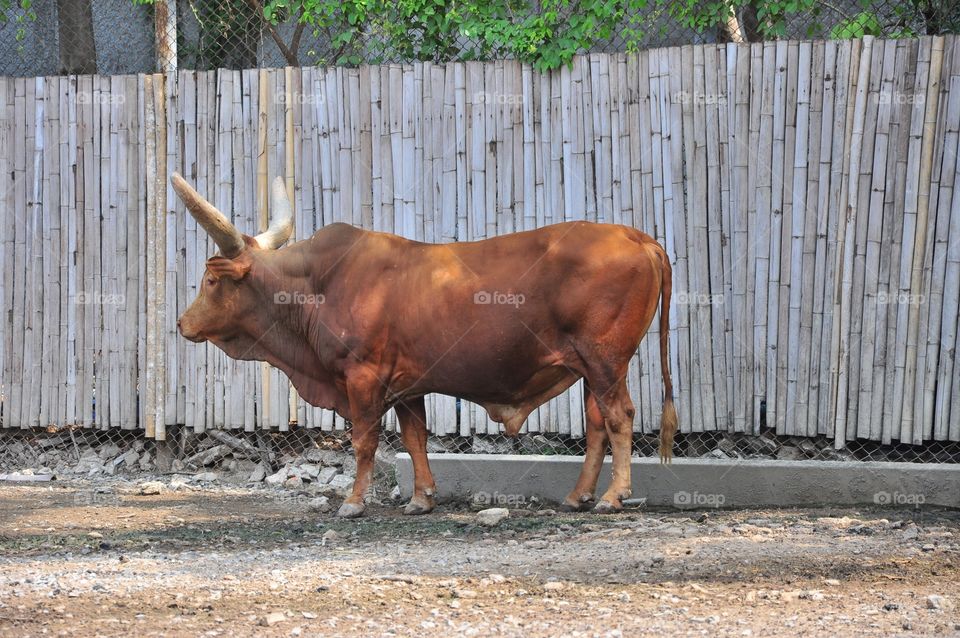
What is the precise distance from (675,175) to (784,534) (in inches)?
110

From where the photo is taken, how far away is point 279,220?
26.3ft

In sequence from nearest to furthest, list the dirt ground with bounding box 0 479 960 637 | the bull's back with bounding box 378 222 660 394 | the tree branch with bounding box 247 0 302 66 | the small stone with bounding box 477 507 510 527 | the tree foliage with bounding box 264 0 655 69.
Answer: the dirt ground with bounding box 0 479 960 637, the small stone with bounding box 477 507 510 527, the bull's back with bounding box 378 222 660 394, the tree foliage with bounding box 264 0 655 69, the tree branch with bounding box 247 0 302 66

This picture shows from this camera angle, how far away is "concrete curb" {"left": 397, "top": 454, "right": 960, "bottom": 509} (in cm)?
734

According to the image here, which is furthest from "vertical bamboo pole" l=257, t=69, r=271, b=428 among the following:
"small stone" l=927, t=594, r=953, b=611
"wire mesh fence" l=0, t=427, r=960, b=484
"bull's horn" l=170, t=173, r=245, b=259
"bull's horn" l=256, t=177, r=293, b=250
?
"small stone" l=927, t=594, r=953, b=611

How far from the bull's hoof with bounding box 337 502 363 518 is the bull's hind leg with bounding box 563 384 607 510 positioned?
120 centimetres

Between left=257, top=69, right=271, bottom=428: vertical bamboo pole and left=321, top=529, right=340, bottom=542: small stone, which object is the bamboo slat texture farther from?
left=321, top=529, right=340, bottom=542: small stone

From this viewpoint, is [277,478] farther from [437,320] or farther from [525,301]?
[525,301]

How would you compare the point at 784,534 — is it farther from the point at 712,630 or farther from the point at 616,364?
the point at 712,630

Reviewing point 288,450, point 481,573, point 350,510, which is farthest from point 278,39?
point 481,573

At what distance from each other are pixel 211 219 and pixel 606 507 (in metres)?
2.83

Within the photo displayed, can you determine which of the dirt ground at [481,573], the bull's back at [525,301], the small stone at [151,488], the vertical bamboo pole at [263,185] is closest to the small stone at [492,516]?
the dirt ground at [481,573]

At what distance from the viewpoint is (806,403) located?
26.3ft

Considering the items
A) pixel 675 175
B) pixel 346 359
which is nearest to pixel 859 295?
pixel 675 175

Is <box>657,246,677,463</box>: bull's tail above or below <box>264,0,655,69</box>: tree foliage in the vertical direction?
below
